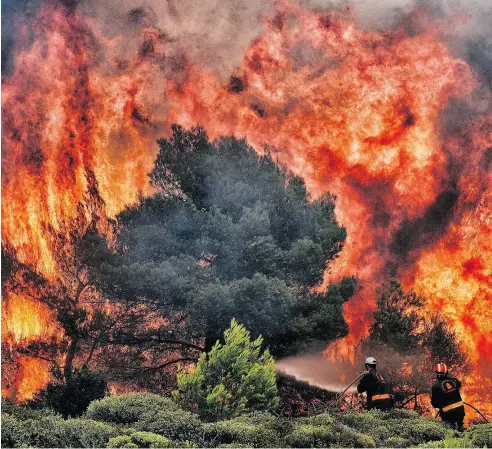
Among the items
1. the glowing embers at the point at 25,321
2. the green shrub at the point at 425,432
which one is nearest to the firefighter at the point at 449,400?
the green shrub at the point at 425,432

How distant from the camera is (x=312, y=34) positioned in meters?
14.9

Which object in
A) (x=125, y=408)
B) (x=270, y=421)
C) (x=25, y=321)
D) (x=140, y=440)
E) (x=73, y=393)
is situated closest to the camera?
(x=140, y=440)

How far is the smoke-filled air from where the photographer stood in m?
14.4

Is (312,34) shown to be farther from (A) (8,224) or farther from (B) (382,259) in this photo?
(A) (8,224)

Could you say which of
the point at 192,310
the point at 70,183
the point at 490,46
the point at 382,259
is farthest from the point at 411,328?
the point at 70,183

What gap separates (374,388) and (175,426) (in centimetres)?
363

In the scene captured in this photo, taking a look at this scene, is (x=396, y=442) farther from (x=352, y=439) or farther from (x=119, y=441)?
(x=119, y=441)

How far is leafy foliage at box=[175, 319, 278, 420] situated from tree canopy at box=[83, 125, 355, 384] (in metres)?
1.31

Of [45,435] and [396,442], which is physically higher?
[396,442]

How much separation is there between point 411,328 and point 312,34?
583 centimetres

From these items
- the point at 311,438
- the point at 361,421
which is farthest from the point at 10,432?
the point at 361,421

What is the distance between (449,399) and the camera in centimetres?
1248

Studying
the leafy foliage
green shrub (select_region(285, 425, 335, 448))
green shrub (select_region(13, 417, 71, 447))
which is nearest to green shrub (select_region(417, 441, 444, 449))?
green shrub (select_region(285, 425, 335, 448))

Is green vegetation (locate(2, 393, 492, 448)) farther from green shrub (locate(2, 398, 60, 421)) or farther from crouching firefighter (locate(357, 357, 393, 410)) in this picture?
crouching firefighter (locate(357, 357, 393, 410))
